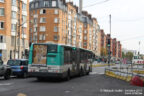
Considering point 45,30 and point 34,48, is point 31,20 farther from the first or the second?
point 34,48

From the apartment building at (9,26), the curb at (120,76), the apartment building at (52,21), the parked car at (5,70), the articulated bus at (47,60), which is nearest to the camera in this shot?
the articulated bus at (47,60)

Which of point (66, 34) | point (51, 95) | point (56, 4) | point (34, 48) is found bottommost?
point (51, 95)

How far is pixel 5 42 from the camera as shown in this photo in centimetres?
5644

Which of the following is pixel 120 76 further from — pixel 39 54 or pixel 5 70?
pixel 5 70

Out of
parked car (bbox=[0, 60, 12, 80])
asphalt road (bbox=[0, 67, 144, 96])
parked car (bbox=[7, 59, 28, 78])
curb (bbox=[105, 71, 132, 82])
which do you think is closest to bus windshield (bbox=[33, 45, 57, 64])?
asphalt road (bbox=[0, 67, 144, 96])

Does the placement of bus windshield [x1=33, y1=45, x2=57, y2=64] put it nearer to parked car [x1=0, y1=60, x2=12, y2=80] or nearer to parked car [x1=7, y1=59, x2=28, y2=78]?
parked car [x1=0, y1=60, x2=12, y2=80]

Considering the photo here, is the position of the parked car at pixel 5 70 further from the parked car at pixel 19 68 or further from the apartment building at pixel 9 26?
the apartment building at pixel 9 26

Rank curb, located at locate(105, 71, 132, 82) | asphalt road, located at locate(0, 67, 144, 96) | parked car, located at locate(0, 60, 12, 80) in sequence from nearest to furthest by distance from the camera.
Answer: asphalt road, located at locate(0, 67, 144, 96)
parked car, located at locate(0, 60, 12, 80)
curb, located at locate(105, 71, 132, 82)

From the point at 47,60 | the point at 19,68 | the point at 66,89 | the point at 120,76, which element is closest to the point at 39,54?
the point at 47,60

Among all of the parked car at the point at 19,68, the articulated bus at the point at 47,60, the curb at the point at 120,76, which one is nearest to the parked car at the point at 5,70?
the parked car at the point at 19,68

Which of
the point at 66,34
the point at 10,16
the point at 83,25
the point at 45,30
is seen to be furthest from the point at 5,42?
the point at 83,25

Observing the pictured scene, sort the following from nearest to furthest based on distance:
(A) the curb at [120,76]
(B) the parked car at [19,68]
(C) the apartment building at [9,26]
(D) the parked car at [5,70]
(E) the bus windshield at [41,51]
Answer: (E) the bus windshield at [41,51] → (D) the parked car at [5,70] → (A) the curb at [120,76] → (B) the parked car at [19,68] → (C) the apartment building at [9,26]

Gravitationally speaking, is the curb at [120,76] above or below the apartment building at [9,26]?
below

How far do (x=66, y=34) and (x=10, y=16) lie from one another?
107 feet
